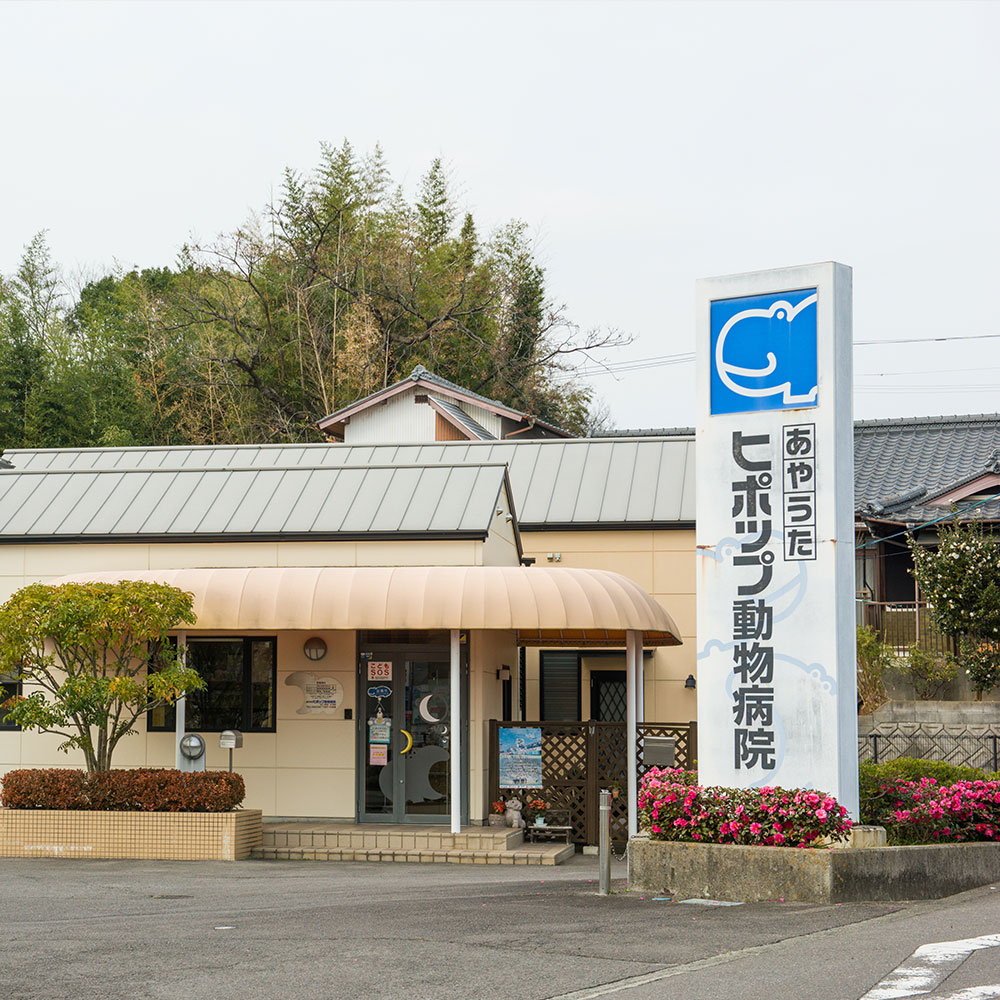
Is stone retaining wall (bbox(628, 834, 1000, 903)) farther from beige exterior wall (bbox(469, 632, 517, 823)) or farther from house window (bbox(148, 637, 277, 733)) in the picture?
house window (bbox(148, 637, 277, 733))

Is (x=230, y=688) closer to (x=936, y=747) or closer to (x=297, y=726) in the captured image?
(x=297, y=726)

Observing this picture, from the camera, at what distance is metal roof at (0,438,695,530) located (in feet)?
65.2

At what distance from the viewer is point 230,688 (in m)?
15.8

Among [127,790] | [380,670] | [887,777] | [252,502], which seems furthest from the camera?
[252,502]

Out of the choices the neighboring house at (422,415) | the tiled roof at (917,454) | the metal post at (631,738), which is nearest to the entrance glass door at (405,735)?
the metal post at (631,738)

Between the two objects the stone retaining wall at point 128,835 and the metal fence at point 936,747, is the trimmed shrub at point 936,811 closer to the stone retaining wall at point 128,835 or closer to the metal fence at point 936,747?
the stone retaining wall at point 128,835

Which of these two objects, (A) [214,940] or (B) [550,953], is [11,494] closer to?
(A) [214,940]

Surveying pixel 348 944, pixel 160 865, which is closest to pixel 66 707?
pixel 160 865

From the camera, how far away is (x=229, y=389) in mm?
36062

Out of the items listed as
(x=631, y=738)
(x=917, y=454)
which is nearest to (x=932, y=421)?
(x=917, y=454)

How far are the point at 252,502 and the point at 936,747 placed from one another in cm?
1129

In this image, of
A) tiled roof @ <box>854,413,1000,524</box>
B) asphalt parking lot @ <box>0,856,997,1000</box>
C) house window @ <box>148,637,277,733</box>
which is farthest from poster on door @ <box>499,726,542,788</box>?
tiled roof @ <box>854,413,1000,524</box>

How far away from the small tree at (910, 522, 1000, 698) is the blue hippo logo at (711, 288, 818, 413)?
37.4ft

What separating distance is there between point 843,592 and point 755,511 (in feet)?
3.27
